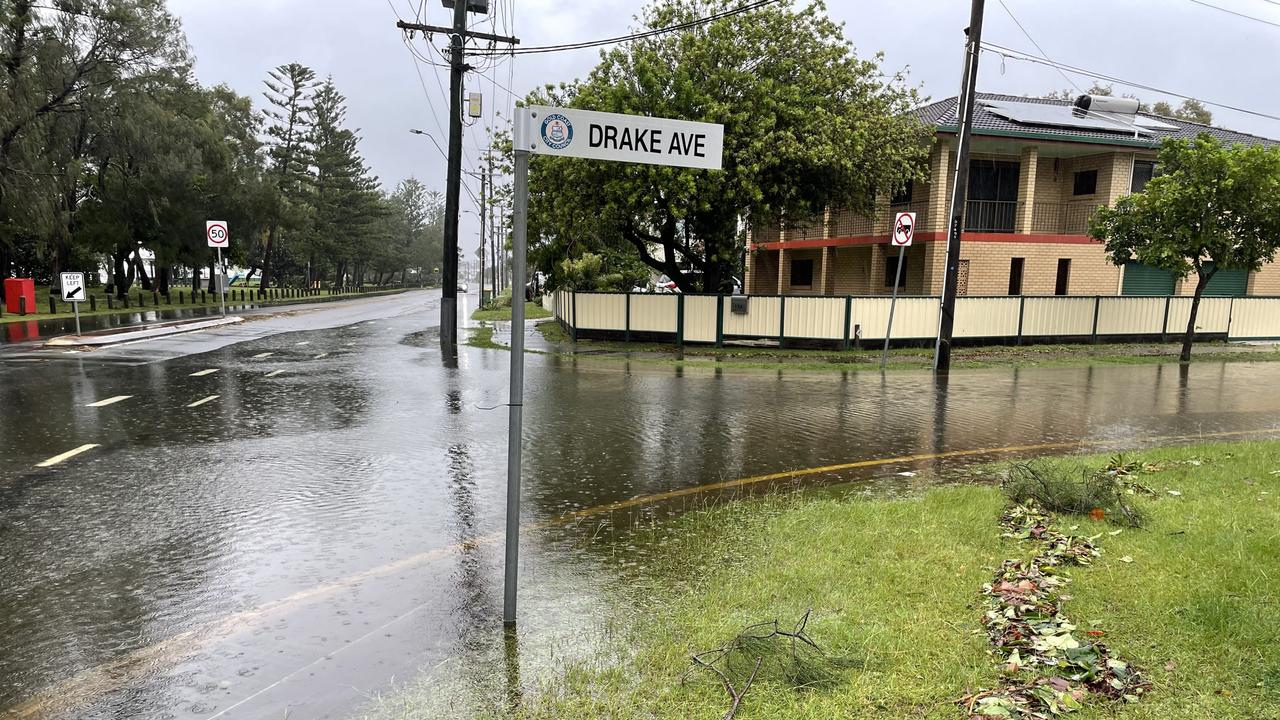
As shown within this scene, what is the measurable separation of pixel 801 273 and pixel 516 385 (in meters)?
31.7

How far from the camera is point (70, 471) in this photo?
7.45 m

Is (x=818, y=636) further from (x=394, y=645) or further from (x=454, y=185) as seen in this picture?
(x=454, y=185)

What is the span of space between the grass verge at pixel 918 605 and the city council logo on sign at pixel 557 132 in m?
2.62

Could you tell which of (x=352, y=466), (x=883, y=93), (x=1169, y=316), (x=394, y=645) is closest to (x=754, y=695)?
(x=394, y=645)

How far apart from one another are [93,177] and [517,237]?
1790 inches

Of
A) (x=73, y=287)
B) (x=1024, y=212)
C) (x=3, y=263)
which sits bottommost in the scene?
(x=73, y=287)

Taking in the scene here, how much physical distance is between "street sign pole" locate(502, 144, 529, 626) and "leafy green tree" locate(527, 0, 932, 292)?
13898mm

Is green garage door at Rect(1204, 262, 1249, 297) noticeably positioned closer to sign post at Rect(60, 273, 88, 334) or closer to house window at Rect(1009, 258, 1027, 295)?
house window at Rect(1009, 258, 1027, 295)

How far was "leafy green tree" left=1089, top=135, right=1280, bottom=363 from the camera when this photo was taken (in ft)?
57.3

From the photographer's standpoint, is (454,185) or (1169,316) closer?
(454,185)

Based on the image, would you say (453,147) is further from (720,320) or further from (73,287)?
(73,287)

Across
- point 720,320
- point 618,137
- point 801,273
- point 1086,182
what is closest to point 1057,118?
point 1086,182

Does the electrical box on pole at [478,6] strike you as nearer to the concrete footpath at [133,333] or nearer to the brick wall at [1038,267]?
the concrete footpath at [133,333]

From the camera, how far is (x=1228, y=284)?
98.0 ft
